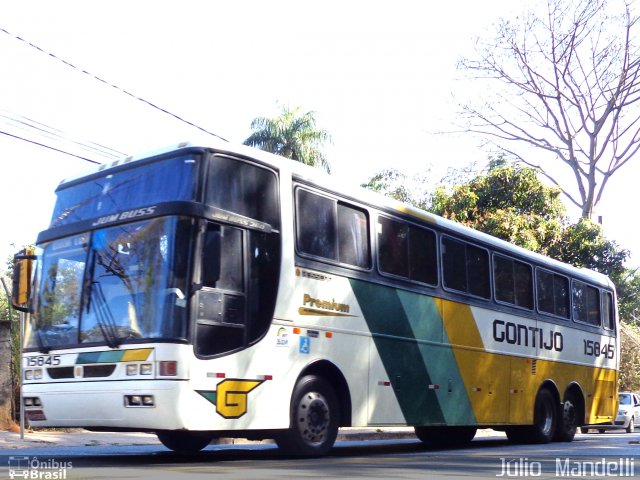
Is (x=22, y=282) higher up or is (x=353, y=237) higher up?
(x=353, y=237)

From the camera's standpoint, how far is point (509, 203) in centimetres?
2922

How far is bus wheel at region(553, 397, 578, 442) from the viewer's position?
16.9 meters

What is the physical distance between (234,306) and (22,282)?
267 cm

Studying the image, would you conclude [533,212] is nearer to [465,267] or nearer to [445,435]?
[445,435]

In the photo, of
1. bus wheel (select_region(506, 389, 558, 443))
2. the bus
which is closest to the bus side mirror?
the bus

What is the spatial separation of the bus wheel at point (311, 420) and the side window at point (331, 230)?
1.55m

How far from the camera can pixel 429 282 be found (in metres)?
13.2

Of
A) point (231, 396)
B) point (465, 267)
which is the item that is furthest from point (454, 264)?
point (231, 396)

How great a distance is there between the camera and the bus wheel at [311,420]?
33.8 ft

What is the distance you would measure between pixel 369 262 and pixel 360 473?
4236 millimetres

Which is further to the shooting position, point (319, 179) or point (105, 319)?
point (319, 179)
